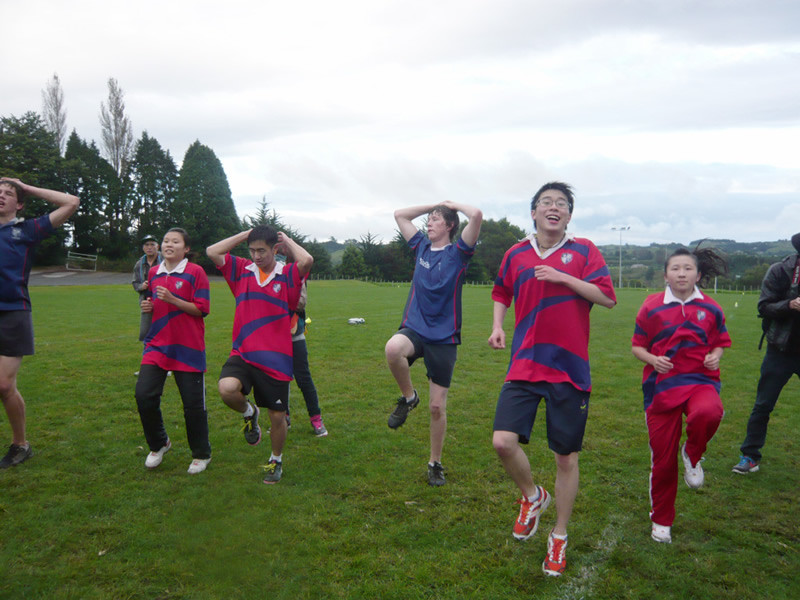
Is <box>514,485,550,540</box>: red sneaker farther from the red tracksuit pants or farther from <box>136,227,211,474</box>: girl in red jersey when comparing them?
<box>136,227,211,474</box>: girl in red jersey

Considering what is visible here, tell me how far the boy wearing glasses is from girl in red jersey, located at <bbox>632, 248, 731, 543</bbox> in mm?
677

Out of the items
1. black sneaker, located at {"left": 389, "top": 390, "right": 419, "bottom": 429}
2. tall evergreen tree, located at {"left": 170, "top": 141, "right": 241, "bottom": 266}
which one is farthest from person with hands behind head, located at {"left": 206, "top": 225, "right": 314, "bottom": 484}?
tall evergreen tree, located at {"left": 170, "top": 141, "right": 241, "bottom": 266}

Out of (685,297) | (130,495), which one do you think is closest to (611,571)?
(685,297)

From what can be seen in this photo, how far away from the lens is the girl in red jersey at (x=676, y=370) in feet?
13.4

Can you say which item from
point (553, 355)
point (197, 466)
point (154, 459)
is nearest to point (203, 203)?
point (154, 459)

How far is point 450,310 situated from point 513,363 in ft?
3.81

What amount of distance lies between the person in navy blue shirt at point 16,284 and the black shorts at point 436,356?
3468mm

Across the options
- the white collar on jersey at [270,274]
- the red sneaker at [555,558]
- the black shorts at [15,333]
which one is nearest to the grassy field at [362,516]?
the red sneaker at [555,558]

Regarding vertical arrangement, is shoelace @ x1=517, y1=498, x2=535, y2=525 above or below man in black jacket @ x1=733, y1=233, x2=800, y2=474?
below

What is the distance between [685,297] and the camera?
429 centimetres

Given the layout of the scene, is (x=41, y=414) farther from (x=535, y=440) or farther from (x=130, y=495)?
(x=535, y=440)

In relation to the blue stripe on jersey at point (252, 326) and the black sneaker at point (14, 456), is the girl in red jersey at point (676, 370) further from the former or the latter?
the black sneaker at point (14, 456)

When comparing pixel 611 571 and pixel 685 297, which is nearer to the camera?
pixel 611 571

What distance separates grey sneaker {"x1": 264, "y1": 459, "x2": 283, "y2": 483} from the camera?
16.8 feet
